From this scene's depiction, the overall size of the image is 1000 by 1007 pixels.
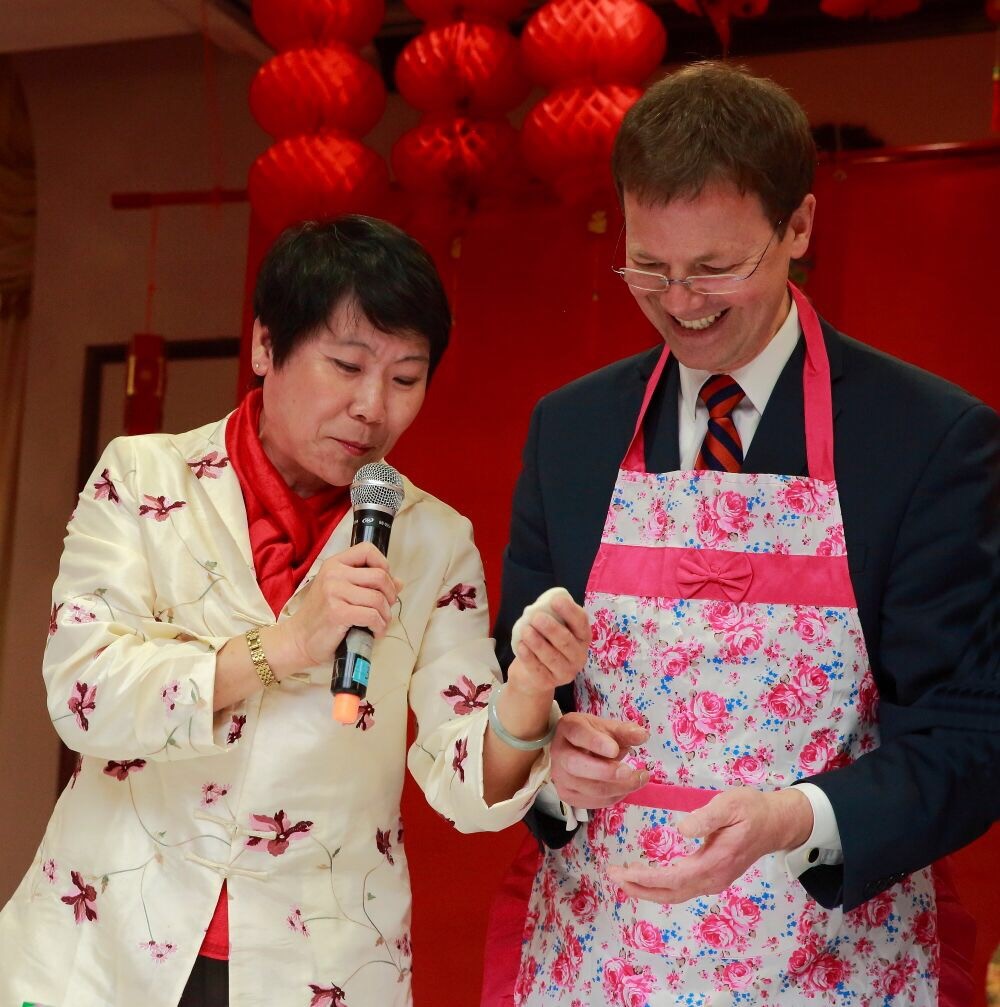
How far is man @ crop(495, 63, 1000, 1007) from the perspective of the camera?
171 centimetres

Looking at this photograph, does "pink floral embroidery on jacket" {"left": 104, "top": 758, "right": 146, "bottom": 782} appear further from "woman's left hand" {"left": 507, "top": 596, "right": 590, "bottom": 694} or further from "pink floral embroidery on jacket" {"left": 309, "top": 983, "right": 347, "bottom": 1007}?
"woman's left hand" {"left": 507, "top": 596, "right": 590, "bottom": 694}

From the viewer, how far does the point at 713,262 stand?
181cm

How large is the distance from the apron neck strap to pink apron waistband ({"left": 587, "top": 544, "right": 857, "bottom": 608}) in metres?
0.12

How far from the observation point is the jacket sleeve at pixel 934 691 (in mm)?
1672

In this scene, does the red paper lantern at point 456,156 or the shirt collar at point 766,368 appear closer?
the shirt collar at point 766,368

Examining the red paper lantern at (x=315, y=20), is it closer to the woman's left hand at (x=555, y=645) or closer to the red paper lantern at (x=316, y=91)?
the red paper lantern at (x=316, y=91)

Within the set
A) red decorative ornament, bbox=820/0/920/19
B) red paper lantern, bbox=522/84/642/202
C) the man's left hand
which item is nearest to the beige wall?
red paper lantern, bbox=522/84/642/202

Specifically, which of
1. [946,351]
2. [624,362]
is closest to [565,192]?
[946,351]

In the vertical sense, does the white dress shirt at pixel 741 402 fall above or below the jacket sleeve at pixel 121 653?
above

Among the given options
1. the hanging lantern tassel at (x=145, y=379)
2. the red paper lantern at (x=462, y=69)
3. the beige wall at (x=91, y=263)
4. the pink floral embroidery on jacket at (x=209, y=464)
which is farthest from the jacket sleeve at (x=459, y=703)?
the beige wall at (x=91, y=263)

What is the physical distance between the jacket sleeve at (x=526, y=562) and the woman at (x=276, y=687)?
54mm

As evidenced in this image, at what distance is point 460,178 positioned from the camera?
3357 millimetres

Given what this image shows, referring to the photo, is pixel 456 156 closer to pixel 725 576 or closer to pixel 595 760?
pixel 725 576

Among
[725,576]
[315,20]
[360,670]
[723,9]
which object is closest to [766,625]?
[725,576]
